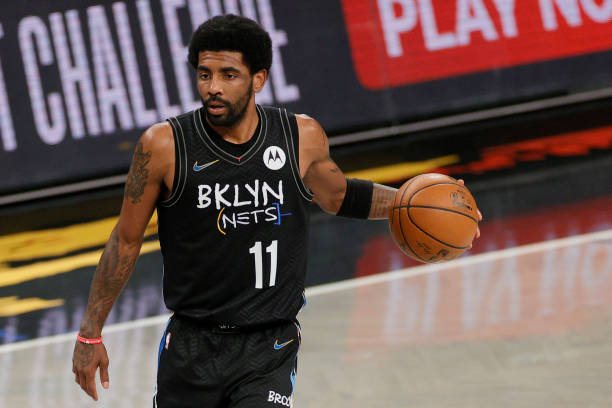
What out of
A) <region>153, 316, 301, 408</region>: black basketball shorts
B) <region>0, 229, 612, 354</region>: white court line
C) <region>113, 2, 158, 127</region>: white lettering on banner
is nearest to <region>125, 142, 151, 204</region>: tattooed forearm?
<region>153, 316, 301, 408</region>: black basketball shorts

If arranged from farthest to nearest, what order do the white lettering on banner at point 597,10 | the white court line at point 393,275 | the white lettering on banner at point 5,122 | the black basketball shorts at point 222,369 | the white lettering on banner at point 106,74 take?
the white lettering on banner at point 597,10 → the white lettering on banner at point 106,74 → the white lettering on banner at point 5,122 → the white court line at point 393,275 → the black basketball shorts at point 222,369

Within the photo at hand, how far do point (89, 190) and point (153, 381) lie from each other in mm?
4022

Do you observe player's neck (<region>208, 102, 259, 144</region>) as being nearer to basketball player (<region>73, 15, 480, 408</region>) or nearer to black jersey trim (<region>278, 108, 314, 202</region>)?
basketball player (<region>73, 15, 480, 408</region>)

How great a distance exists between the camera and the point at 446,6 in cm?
1070

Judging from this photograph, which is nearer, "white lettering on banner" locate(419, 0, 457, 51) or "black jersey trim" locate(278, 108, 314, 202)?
"black jersey trim" locate(278, 108, 314, 202)

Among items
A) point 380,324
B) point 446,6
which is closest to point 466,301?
point 380,324

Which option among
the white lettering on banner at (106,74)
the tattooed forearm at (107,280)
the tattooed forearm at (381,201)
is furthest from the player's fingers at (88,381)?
the white lettering on banner at (106,74)

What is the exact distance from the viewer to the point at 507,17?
35.6ft

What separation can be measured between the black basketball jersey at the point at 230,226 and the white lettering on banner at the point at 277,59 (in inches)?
242

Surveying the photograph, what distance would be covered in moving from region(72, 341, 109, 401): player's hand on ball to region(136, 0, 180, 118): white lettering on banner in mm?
5994

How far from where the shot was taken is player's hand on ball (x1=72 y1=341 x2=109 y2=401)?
12.6 ft

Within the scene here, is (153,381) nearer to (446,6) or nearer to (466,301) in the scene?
(466,301)

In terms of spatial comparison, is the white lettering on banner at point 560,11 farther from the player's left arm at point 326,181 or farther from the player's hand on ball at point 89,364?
the player's hand on ball at point 89,364

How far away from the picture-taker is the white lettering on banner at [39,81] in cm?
939
